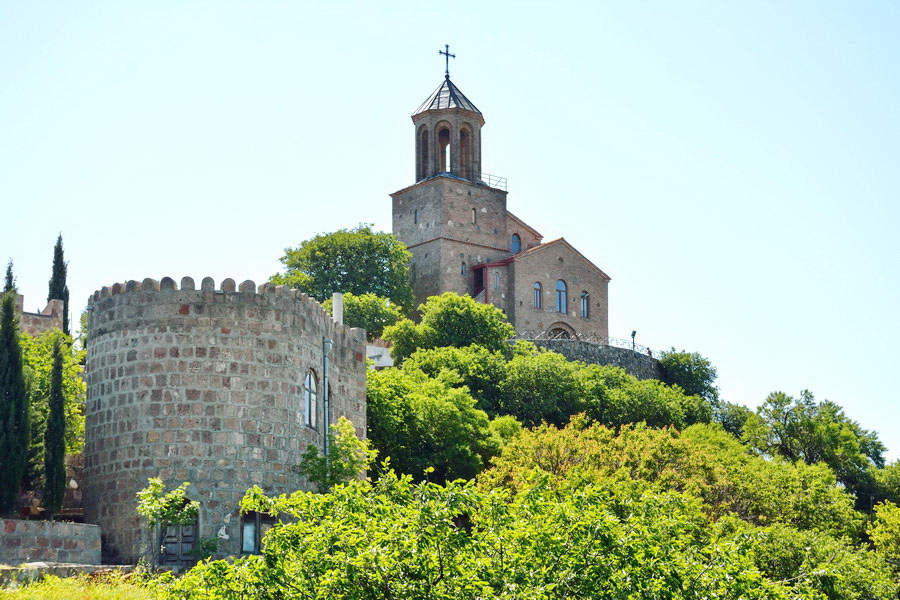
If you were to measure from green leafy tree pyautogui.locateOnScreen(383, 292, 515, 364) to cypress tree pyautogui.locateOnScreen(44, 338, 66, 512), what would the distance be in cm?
3241

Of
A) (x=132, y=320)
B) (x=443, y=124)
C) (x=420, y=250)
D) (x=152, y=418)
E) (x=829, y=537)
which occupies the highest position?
(x=443, y=124)

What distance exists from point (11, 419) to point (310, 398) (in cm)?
603

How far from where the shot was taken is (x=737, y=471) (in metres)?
41.5

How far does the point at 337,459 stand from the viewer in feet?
94.6

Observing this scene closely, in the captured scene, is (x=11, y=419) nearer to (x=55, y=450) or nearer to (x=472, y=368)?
(x=55, y=450)

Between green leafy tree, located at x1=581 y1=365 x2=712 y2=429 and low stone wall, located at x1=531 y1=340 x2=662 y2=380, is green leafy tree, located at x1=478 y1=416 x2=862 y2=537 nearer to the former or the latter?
green leafy tree, located at x1=581 y1=365 x2=712 y2=429

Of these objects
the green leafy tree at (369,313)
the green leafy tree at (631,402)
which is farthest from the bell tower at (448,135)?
the green leafy tree at (631,402)

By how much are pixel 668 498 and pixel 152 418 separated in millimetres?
10505

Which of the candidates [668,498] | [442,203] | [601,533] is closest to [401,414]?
[668,498]

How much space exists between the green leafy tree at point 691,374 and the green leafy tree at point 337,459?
128 feet

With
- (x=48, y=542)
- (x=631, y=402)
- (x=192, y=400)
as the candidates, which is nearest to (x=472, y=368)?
(x=631, y=402)

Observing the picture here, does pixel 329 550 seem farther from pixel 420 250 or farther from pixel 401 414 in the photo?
pixel 420 250

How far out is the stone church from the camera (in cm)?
7469

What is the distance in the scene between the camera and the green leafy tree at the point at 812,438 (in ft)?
182
